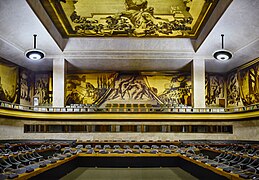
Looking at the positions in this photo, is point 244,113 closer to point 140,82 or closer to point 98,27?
point 140,82

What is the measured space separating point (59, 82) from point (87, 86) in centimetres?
349

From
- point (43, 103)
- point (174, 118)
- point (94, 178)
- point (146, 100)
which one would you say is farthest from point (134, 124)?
point (94, 178)

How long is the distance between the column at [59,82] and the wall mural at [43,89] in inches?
129

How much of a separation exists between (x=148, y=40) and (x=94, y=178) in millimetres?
12377

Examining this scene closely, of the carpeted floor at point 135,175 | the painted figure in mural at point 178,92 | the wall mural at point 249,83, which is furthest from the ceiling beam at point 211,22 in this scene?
the carpeted floor at point 135,175

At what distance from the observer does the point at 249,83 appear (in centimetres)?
1922

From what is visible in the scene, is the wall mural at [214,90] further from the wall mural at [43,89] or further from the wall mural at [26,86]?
the wall mural at [26,86]

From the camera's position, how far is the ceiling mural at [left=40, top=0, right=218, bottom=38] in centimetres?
1521

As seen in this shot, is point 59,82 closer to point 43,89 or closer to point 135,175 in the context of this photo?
point 43,89

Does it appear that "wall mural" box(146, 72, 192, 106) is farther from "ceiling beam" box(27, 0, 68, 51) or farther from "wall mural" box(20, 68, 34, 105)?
"wall mural" box(20, 68, 34, 105)

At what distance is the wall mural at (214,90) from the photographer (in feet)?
74.3

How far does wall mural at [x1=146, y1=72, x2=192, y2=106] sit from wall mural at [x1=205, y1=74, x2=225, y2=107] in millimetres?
1334

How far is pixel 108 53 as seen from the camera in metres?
19.5

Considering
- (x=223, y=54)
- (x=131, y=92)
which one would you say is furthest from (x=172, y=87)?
(x=223, y=54)
